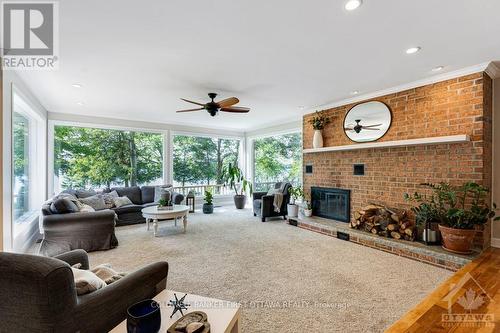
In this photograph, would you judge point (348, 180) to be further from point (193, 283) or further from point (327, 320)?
point (193, 283)

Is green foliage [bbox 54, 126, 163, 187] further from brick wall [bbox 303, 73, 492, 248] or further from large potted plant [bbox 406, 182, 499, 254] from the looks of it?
large potted plant [bbox 406, 182, 499, 254]

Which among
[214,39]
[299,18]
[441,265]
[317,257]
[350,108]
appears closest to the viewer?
[299,18]

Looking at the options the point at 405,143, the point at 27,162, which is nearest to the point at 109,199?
the point at 27,162

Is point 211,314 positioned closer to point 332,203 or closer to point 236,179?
point 332,203

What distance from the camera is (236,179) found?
766 cm

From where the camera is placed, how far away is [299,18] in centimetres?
204

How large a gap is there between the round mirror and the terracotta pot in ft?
5.77

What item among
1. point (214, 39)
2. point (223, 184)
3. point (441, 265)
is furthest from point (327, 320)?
point (223, 184)

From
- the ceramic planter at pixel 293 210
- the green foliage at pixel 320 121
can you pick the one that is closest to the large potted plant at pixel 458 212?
the green foliage at pixel 320 121

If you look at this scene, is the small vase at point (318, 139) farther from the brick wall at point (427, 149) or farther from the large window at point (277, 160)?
the large window at point (277, 160)

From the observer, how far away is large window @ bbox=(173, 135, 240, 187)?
6.86 m

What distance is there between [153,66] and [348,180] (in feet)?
12.5

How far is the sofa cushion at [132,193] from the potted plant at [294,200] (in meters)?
3.60

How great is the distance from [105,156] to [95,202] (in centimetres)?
149
